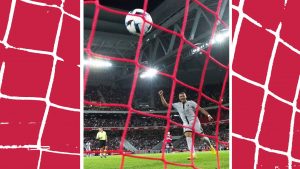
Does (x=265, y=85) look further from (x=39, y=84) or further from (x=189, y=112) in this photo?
(x=189, y=112)

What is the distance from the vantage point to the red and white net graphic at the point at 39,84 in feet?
5.05

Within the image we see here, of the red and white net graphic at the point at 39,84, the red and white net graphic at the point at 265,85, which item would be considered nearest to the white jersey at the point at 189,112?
the red and white net graphic at the point at 265,85

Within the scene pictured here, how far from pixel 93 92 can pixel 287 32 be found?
25.8 meters

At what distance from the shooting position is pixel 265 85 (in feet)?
9.11

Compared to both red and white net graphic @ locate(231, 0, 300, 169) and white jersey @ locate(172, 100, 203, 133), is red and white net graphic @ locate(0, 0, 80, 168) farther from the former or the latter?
white jersey @ locate(172, 100, 203, 133)

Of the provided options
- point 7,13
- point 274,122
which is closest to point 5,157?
point 7,13

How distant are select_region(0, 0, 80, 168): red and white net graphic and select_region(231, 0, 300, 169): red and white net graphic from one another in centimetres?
137

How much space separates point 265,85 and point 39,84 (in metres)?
1.83

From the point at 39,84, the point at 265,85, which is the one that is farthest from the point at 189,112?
the point at 39,84

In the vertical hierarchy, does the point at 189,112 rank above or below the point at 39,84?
above

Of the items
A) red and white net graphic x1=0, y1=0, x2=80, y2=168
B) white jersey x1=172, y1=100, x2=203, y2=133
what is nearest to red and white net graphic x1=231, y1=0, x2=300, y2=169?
red and white net graphic x1=0, y1=0, x2=80, y2=168

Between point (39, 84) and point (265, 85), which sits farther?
point (265, 85)

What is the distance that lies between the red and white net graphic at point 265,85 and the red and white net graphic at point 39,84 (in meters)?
1.37

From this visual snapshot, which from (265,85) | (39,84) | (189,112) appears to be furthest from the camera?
(189,112)
